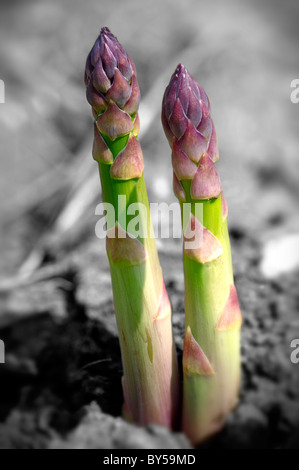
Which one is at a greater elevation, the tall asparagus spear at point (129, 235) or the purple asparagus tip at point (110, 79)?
the purple asparagus tip at point (110, 79)

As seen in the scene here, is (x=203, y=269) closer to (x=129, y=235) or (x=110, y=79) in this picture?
(x=129, y=235)

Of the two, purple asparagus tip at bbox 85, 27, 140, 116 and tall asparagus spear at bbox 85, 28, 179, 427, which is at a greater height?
purple asparagus tip at bbox 85, 27, 140, 116

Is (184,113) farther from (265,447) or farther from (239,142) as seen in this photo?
(239,142)

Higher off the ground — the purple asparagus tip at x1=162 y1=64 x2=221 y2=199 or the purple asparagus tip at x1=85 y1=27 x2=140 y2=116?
the purple asparagus tip at x1=85 y1=27 x2=140 y2=116

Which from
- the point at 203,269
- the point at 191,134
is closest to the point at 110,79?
the point at 191,134
